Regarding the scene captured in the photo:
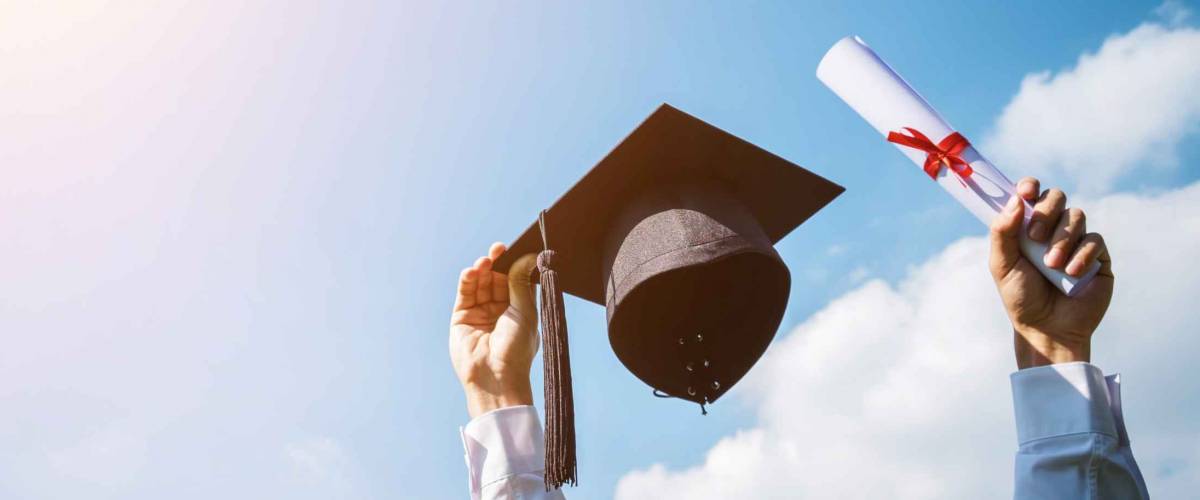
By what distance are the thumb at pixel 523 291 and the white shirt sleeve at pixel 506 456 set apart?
0.38 meters

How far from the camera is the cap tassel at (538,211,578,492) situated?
2.56m

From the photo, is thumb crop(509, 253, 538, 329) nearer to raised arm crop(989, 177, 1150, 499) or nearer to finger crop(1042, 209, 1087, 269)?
raised arm crop(989, 177, 1150, 499)

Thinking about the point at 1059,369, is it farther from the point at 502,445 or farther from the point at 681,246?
the point at 502,445

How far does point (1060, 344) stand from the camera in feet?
7.07

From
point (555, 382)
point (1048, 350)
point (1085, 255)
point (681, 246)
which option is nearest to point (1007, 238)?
point (1085, 255)


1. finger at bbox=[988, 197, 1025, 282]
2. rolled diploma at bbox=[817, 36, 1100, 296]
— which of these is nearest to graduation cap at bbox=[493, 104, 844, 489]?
rolled diploma at bbox=[817, 36, 1100, 296]

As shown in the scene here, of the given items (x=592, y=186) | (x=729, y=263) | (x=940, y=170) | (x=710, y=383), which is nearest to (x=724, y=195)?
(x=729, y=263)

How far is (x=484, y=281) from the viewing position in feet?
10.5

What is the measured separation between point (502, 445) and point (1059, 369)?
59.2 inches

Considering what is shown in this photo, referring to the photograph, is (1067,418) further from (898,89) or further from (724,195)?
(724,195)

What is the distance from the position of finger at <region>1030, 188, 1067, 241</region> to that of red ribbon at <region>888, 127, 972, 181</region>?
0.27 m

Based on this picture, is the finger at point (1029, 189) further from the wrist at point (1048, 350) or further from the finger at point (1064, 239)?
the wrist at point (1048, 350)

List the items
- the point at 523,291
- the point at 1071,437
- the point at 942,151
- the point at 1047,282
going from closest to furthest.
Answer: the point at 1071,437 < the point at 1047,282 < the point at 942,151 < the point at 523,291

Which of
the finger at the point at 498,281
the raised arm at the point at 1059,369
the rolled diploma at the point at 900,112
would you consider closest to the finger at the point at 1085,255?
the raised arm at the point at 1059,369
